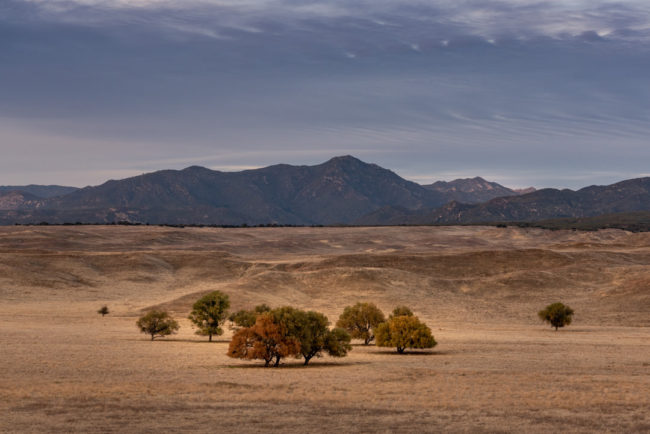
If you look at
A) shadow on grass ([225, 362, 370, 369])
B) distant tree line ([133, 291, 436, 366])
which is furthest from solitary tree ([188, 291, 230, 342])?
shadow on grass ([225, 362, 370, 369])

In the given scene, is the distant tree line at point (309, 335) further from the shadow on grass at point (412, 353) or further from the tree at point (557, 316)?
the tree at point (557, 316)

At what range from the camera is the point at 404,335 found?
51.2 meters

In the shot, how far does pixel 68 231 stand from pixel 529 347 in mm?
146767

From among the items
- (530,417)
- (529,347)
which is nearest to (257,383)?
(530,417)

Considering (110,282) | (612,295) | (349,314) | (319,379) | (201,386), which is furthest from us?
(110,282)

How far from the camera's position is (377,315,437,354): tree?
50.9 meters

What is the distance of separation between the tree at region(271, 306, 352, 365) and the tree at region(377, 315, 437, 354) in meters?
5.83

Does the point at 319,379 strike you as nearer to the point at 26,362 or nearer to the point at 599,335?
the point at 26,362

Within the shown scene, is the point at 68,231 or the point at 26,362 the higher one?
the point at 68,231

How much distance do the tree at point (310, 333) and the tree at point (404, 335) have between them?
19.1ft

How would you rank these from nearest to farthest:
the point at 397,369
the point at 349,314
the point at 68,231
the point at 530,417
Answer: the point at 530,417 → the point at 397,369 → the point at 349,314 → the point at 68,231

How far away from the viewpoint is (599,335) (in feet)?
208

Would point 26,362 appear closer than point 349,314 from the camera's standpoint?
Yes

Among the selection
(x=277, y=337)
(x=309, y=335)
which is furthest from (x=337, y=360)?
(x=277, y=337)
